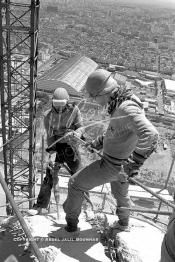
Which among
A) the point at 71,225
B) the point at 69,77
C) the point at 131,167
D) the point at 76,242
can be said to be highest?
the point at 131,167

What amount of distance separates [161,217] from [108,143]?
9455 mm

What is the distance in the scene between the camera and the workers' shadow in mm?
3748

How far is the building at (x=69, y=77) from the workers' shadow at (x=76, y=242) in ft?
69.6

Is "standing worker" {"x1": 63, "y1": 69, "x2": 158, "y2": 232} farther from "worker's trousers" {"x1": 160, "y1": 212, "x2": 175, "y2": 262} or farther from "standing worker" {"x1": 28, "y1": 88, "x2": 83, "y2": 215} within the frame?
"standing worker" {"x1": 28, "y1": 88, "x2": 83, "y2": 215}

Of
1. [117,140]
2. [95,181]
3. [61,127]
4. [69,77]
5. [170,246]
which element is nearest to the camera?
[170,246]

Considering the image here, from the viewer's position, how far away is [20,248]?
390 cm

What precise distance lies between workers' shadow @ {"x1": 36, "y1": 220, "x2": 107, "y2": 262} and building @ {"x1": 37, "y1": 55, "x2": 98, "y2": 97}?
21202 mm

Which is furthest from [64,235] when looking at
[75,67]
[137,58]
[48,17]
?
[48,17]

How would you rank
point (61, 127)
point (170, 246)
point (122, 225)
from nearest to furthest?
1. point (170, 246)
2. point (122, 225)
3. point (61, 127)

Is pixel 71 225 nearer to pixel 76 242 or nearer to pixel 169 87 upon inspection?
pixel 76 242

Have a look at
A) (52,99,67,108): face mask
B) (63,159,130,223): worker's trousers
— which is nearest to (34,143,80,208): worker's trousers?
(52,99,67,108): face mask

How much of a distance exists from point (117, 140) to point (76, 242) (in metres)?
1.35

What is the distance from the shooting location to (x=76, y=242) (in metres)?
3.90

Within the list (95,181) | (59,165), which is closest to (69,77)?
(59,165)
